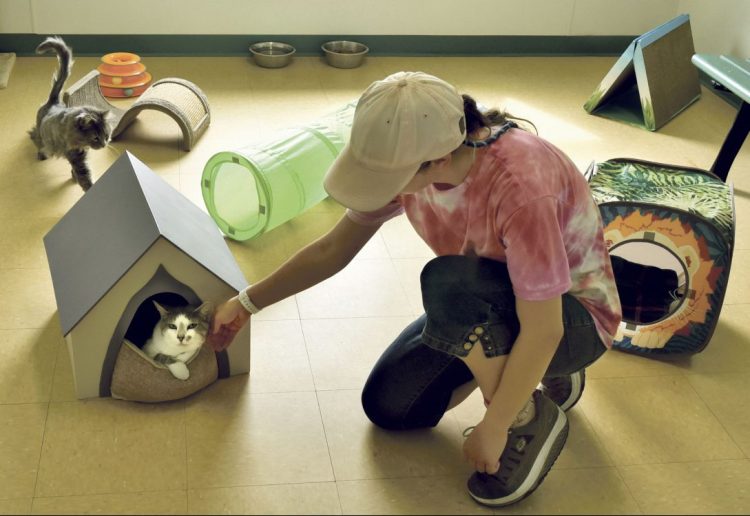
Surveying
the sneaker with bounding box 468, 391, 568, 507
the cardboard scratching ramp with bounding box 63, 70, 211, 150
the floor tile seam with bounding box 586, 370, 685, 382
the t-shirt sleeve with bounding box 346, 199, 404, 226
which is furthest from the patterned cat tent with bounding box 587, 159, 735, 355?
the cardboard scratching ramp with bounding box 63, 70, 211, 150

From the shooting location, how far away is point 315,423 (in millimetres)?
2010

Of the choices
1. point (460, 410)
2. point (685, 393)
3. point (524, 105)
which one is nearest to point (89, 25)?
point (524, 105)

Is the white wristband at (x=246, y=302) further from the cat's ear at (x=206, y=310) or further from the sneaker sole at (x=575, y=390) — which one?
the sneaker sole at (x=575, y=390)

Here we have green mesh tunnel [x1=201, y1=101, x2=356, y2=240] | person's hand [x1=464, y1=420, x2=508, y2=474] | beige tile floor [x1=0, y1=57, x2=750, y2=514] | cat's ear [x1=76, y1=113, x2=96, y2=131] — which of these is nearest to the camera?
person's hand [x1=464, y1=420, x2=508, y2=474]

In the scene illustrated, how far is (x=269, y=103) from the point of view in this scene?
3.74 metres

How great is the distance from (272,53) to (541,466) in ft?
9.67

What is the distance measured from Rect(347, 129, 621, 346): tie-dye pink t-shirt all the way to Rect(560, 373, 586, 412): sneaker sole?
0.31 m

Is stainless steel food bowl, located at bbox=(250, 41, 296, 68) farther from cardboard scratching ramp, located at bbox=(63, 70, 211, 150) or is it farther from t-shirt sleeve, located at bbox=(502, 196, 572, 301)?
t-shirt sleeve, located at bbox=(502, 196, 572, 301)

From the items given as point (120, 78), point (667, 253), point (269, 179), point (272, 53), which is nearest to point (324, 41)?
point (272, 53)

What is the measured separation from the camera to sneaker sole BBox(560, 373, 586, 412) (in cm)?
204

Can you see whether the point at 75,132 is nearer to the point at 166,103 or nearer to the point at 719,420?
the point at 166,103

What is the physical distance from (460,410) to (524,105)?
222cm

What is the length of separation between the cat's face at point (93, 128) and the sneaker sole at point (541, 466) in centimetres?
177

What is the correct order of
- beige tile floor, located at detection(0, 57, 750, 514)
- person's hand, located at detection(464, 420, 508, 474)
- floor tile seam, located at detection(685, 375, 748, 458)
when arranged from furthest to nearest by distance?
1. floor tile seam, located at detection(685, 375, 748, 458)
2. beige tile floor, located at detection(0, 57, 750, 514)
3. person's hand, located at detection(464, 420, 508, 474)
